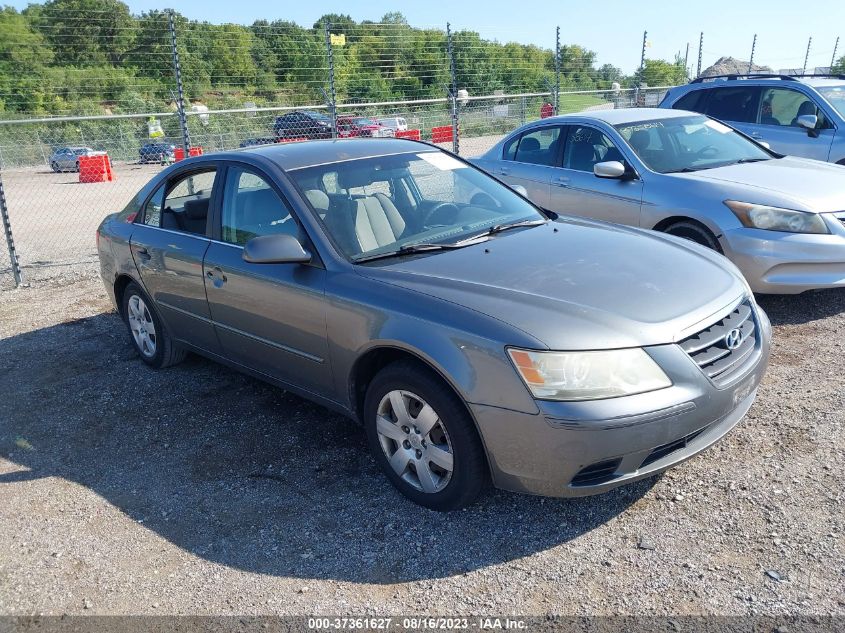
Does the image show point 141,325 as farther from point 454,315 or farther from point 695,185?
point 695,185

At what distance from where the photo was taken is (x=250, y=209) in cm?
430

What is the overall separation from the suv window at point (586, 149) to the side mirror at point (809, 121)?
332 cm

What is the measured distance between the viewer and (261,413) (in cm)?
468

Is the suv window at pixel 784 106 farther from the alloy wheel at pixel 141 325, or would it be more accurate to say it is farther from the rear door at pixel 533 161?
the alloy wheel at pixel 141 325

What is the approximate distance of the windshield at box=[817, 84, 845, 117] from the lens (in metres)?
8.55

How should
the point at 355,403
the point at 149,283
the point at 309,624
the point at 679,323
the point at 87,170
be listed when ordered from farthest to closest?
the point at 87,170 → the point at 149,283 → the point at 355,403 → the point at 679,323 → the point at 309,624

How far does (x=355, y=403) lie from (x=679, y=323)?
1607 mm

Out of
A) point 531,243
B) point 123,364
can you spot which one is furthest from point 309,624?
point 123,364

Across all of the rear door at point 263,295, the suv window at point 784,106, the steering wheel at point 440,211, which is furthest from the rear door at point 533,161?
the suv window at point 784,106

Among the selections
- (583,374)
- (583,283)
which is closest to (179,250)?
(583,283)

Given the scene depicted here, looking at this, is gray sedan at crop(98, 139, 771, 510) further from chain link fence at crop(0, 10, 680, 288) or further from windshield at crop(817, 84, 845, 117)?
windshield at crop(817, 84, 845, 117)

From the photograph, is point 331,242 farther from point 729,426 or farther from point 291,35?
point 291,35

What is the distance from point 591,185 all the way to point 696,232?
113cm

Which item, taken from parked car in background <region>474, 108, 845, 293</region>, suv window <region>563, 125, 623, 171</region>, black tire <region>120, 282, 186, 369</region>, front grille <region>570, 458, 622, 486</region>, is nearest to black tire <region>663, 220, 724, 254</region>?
parked car in background <region>474, 108, 845, 293</region>
